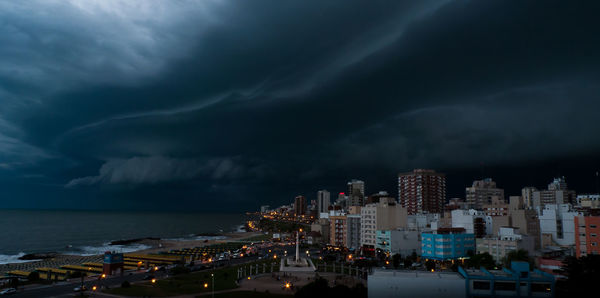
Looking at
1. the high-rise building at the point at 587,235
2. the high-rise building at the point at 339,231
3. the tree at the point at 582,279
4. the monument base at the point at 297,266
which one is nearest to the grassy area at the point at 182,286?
the monument base at the point at 297,266

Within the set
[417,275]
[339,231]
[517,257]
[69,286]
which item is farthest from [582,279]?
[339,231]

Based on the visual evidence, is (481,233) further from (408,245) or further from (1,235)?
(1,235)

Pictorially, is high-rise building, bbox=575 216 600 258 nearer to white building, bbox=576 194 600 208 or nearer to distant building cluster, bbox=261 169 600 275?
distant building cluster, bbox=261 169 600 275

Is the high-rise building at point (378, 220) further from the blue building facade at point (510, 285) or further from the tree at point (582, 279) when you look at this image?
the tree at point (582, 279)

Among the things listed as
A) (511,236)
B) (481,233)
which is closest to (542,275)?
(511,236)

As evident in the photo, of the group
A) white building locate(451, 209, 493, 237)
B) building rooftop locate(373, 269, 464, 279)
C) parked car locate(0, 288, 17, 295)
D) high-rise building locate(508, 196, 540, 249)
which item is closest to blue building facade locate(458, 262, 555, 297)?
building rooftop locate(373, 269, 464, 279)
